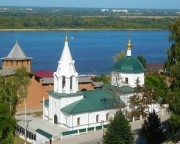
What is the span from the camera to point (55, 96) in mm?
17453

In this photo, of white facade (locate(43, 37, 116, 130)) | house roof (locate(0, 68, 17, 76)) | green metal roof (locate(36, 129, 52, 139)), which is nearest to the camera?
green metal roof (locate(36, 129, 52, 139))

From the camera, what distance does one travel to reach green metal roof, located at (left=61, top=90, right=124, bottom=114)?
17.0 m

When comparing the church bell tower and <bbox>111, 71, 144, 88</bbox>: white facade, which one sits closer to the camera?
the church bell tower

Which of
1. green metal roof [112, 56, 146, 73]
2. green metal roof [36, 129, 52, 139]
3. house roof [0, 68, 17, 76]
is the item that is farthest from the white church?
house roof [0, 68, 17, 76]

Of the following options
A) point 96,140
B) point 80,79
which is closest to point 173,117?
point 96,140

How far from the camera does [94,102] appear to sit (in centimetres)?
1762

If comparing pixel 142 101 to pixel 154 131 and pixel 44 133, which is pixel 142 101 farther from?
pixel 44 133

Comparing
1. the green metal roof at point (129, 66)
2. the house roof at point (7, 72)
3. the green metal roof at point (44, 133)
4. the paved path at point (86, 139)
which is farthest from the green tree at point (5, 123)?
the house roof at point (7, 72)

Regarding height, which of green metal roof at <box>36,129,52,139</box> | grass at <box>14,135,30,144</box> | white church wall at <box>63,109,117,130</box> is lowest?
grass at <box>14,135,30,144</box>

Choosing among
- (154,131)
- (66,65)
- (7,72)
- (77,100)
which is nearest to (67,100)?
(77,100)

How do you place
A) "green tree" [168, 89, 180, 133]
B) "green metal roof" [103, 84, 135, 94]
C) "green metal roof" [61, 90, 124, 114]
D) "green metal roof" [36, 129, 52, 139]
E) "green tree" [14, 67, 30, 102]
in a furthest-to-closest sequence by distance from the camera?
"green tree" [14, 67, 30, 102] → "green metal roof" [103, 84, 135, 94] → "green metal roof" [61, 90, 124, 114] → "green metal roof" [36, 129, 52, 139] → "green tree" [168, 89, 180, 133]

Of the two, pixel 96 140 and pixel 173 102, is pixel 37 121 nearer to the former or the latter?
pixel 96 140

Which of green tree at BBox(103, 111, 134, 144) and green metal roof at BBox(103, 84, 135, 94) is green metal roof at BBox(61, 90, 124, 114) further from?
green tree at BBox(103, 111, 134, 144)

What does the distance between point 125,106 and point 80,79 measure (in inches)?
203
